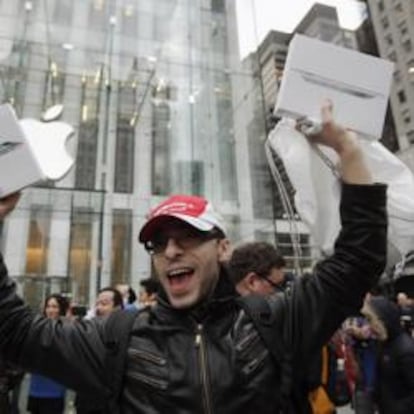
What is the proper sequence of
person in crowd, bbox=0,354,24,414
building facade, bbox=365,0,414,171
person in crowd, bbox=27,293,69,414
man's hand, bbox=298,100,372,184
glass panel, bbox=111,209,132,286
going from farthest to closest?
building facade, bbox=365,0,414,171, glass panel, bbox=111,209,132,286, person in crowd, bbox=27,293,69,414, person in crowd, bbox=0,354,24,414, man's hand, bbox=298,100,372,184

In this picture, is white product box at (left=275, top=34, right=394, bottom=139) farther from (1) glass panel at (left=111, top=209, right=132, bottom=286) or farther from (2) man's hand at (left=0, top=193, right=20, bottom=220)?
(1) glass panel at (left=111, top=209, right=132, bottom=286)

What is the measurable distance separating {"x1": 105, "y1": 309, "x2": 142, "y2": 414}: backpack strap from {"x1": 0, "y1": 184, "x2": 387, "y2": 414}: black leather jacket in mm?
22

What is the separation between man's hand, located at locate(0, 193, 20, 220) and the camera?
160cm

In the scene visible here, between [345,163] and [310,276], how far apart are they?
1.20ft

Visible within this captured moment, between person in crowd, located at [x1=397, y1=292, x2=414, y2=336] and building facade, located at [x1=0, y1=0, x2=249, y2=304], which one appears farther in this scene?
building facade, located at [x1=0, y1=0, x2=249, y2=304]

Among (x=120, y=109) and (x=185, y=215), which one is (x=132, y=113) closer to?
(x=120, y=109)

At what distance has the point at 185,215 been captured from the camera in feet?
5.48

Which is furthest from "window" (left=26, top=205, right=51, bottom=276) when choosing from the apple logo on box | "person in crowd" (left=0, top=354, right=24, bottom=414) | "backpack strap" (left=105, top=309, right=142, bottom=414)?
"backpack strap" (left=105, top=309, right=142, bottom=414)

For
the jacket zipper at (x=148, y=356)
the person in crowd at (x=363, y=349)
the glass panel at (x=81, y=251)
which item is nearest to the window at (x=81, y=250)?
the glass panel at (x=81, y=251)

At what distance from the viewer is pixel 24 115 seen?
14.2m

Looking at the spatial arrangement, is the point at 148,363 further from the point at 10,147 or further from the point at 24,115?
the point at 24,115

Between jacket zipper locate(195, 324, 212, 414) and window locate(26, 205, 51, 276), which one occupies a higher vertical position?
window locate(26, 205, 51, 276)

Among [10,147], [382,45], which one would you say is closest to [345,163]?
[10,147]

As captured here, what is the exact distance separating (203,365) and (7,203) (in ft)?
2.59
